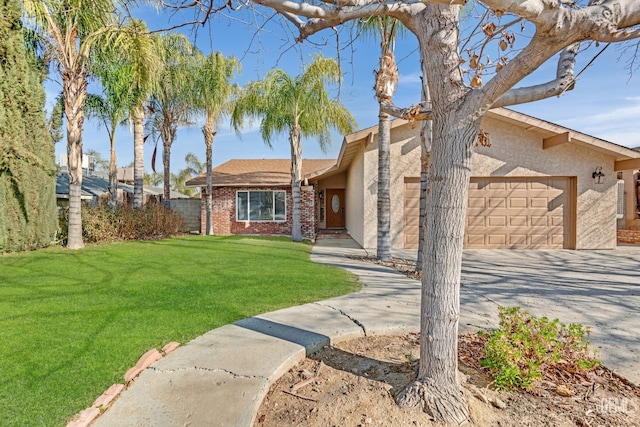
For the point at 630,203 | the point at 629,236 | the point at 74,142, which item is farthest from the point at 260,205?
the point at 630,203

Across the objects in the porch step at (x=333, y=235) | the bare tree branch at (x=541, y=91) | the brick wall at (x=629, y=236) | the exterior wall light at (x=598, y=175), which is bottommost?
the porch step at (x=333, y=235)

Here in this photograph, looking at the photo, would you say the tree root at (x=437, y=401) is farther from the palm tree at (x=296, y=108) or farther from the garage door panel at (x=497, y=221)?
the palm tree at (x=296, y=108)

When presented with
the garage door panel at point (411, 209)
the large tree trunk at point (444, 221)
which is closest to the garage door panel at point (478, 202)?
the garage door panel at point (411, 209)

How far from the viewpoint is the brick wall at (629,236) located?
41.3 feet

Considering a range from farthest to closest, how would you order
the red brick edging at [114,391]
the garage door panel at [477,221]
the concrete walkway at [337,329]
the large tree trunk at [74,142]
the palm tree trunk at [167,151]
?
the palm tree trunk at [167,151] → the garage door panel at [477,221] → the large tree trunk at [74,142] → the concrete walkway at [337,329] → the red brick edging at [114,391]

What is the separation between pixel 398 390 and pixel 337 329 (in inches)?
46.7

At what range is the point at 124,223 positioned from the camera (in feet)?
39.7

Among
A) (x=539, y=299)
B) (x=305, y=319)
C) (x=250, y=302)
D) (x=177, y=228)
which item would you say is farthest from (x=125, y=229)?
(x=539, y=299)

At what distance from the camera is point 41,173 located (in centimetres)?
1030

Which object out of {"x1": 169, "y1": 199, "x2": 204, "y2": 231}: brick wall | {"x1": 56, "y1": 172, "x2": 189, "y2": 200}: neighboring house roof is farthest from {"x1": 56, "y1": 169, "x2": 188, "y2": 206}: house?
{"x1": 169, "y1": 199, "x2": 204, "y2": 231}: brick wall

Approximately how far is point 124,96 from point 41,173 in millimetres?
3467

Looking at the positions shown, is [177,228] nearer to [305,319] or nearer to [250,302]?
[250,302]

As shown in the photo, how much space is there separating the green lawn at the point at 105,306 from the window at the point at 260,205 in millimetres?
6707

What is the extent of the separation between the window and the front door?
4.96 meters
